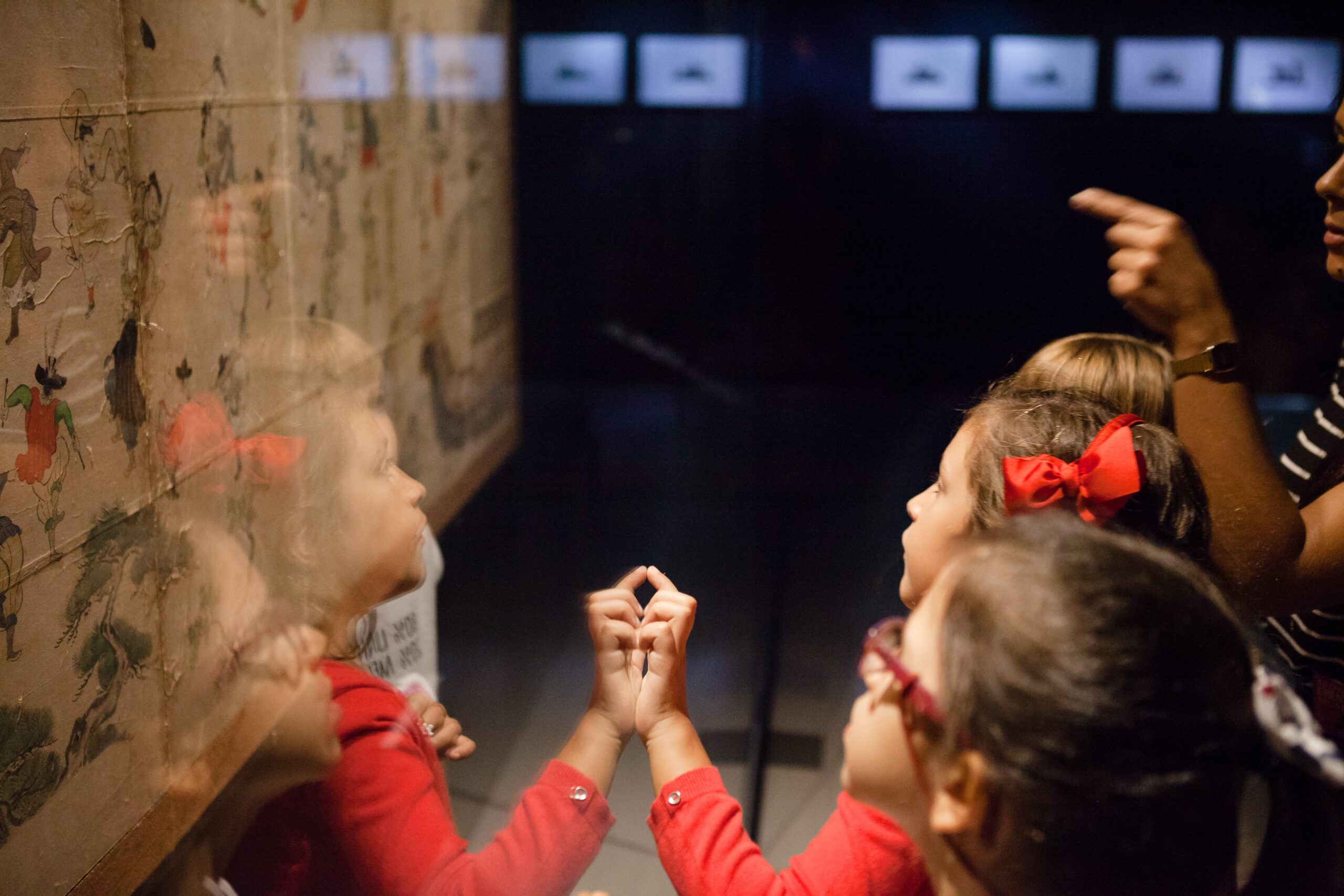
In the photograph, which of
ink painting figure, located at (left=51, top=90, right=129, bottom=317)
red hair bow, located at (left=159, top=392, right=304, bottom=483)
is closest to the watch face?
red hair bow, located at (left=159, top=392, right=304, bottom=483)

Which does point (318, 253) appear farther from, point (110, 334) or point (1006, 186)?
point (1006, 186)

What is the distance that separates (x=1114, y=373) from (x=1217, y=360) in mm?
129

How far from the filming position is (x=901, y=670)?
19.6 inches

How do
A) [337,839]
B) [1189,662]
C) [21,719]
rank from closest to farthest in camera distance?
[1189,662]
[337,839]
[21,719]

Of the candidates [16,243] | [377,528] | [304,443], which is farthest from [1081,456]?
[16,243]

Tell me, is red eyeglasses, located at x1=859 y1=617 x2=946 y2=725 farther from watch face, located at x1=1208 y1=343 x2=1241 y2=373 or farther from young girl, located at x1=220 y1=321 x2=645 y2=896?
watch face, located at x1=1208 y1=343 x2=1241 y2=373

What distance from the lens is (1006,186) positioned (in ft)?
4.97

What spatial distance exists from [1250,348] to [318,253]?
4.27 feet

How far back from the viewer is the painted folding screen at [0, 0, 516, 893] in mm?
760

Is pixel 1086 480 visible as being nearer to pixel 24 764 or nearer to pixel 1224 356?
pixel 1224 356

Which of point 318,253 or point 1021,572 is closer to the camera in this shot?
point 1021,572

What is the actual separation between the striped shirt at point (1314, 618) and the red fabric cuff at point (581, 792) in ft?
1.66

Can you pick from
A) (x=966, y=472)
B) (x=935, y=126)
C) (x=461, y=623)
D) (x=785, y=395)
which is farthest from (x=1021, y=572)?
(x=785, y=395)

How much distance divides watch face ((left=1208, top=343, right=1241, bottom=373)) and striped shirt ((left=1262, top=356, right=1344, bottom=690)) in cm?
12
